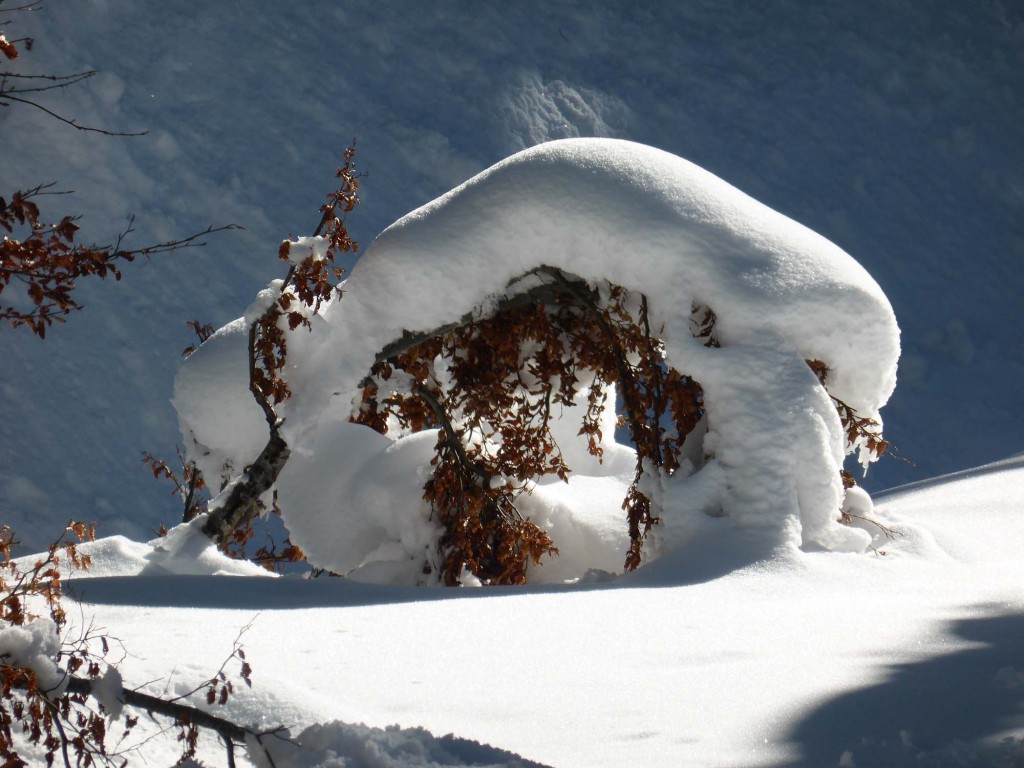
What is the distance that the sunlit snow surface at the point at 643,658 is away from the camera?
79.3 inches

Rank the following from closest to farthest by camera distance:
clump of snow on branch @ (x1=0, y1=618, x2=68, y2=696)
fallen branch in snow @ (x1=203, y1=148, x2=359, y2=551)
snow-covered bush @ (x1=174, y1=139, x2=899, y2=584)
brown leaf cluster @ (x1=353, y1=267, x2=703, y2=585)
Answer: clump of snow on branch @ (x1=0, y1=618, x2=68, y2=696)
snow-covered bush @ (x1=174, y1=139, x2=899, y2=584)
fallen branch in snow @ (x1=203, y1=148, x2=359, y2=551)
brown leaf cluster @ (x1=353, y1=267, x2=703, y2=585)

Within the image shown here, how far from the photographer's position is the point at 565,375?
16.5 ft

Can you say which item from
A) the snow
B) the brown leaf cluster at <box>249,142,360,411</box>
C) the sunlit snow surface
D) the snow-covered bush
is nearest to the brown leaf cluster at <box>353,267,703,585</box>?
the snow-covered bush

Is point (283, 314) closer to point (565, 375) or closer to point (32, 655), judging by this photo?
point (565, 375)

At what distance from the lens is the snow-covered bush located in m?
4.07

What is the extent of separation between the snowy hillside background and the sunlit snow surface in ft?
53.2

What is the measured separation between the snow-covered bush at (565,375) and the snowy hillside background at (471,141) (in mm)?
14823

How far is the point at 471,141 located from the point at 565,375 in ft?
55.7

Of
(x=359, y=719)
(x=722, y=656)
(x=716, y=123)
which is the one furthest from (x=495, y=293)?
(x=716, y=123)

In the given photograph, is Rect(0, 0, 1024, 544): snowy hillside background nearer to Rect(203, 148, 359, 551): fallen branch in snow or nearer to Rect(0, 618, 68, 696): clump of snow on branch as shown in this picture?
Rect(203, 148, 359, 551): fallen branch in snow

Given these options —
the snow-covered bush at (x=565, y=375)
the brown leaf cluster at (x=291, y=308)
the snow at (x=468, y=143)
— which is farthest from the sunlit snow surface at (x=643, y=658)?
the snow at (x=468, y=143)

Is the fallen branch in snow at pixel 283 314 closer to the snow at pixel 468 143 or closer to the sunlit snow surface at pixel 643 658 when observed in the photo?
the sunlit snow surface at pixel 643 658

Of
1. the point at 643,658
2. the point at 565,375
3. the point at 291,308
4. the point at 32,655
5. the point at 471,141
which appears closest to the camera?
the point at 32,655

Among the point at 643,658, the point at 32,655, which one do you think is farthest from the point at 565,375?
the point at 32,655
